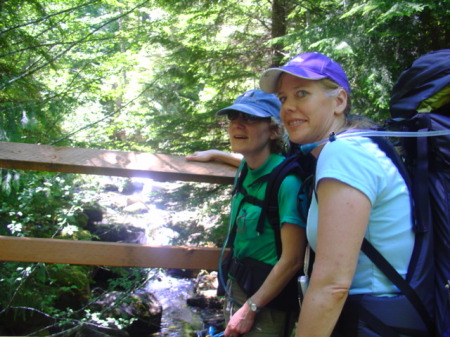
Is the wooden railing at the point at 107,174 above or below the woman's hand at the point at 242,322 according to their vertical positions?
above

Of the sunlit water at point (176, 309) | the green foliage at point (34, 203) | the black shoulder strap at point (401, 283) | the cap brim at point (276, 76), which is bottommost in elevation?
the sunlit water at point (176, 309)

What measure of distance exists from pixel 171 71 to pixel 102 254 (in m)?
6.00

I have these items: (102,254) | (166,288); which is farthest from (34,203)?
(166,288)

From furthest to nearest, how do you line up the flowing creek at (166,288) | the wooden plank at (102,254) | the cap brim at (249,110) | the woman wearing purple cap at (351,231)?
the flowing creek at (166,288)
the wooden plank at (102,254)
the cap brim at (249,110)
the woman wearing purple cap at (351,231)

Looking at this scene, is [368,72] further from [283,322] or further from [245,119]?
[283,322]

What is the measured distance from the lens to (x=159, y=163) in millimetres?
2223

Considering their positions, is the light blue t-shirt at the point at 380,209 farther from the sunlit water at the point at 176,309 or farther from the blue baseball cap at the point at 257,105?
the sunlit water at the point at 176,309

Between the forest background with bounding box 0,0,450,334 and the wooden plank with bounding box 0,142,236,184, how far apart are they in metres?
2.14

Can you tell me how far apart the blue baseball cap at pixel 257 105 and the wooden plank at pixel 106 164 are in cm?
39

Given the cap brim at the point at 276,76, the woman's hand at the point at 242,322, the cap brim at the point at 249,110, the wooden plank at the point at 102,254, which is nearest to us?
the cap brim at the point at 276,76

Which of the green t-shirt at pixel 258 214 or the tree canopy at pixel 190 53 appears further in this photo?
the tree canopy at pixel 190 53

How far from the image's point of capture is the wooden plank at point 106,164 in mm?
2133

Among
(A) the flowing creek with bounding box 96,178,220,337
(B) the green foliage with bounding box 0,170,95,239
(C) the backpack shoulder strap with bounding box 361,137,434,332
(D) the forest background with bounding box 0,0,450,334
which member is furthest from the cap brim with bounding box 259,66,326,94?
(A) the flowing creek with bounding box 96,178,220,337

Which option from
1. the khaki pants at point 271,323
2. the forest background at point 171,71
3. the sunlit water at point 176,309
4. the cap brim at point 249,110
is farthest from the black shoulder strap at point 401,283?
the sunlit water at point 176,309
